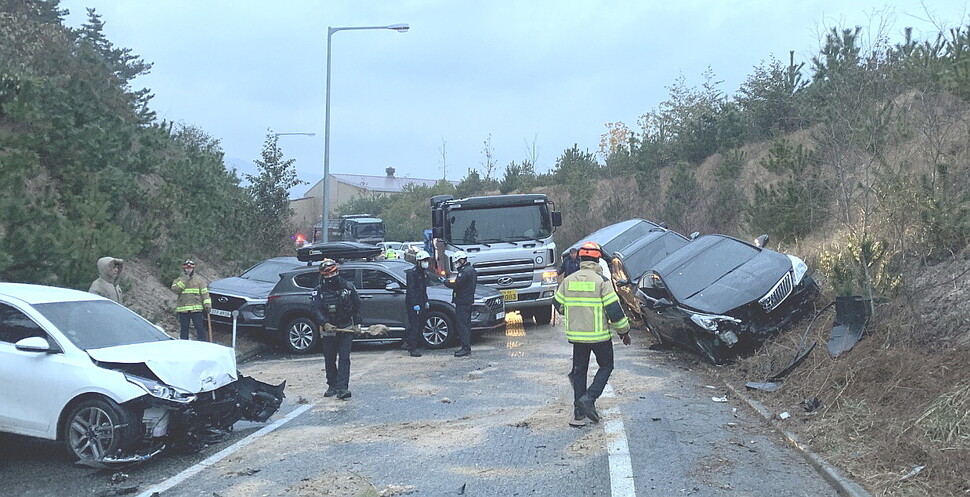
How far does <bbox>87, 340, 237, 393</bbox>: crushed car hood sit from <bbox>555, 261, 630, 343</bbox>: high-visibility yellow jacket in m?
3.23

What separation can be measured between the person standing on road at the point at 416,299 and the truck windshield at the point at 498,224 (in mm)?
3147

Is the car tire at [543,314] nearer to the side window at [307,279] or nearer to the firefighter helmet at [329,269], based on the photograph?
the side window at [307,279]

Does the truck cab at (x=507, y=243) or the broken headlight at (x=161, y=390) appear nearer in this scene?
the broken headlight at (x=161, y=390)

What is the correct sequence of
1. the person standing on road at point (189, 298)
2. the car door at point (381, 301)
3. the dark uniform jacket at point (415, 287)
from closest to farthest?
the person standing on road at point (189, 298), the dark uniform jacket at point (415, 287), the car door at point (381, 301)

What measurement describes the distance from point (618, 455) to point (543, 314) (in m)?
11.2

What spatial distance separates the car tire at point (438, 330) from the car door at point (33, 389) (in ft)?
26.8

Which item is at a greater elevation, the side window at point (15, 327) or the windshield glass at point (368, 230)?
the windshield glass at point (368, 230)

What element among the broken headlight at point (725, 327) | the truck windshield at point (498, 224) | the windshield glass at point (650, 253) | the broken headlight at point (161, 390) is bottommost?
the broken headlight at point (161, 390)

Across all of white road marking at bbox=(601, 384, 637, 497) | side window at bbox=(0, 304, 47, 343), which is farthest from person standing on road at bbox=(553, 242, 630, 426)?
side window at bbox=(0, 304, 47, 343)

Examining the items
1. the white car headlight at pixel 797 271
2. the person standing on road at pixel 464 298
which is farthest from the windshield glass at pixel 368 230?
the white car headlight at pixel 797 271

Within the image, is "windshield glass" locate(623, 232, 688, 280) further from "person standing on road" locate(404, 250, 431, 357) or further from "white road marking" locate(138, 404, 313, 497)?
"white road marking" locate(138, 404, 313, 497)

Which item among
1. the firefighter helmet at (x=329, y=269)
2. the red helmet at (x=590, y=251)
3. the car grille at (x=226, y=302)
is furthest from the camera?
the car grille at (x=226, y=302)

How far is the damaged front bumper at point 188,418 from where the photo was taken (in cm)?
700

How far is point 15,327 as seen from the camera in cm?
744
